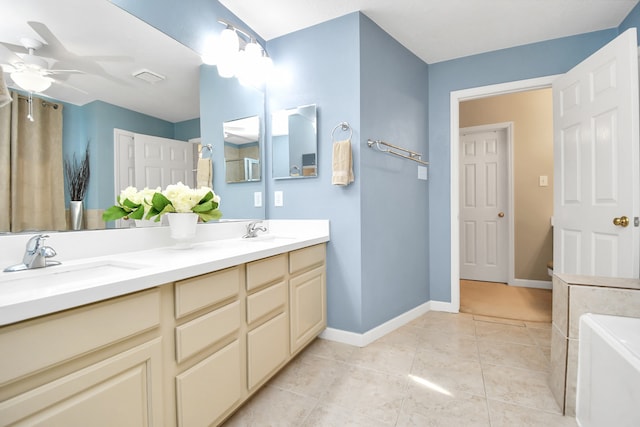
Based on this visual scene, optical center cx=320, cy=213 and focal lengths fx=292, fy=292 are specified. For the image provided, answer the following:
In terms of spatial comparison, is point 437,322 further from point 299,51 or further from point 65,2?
point 65,2

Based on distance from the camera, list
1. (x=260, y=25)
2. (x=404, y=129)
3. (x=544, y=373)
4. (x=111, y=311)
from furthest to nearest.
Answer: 1. (x=404, y=129)
2. (x=260, y=25)
3. (x=544, y=373)
4. (x=111, y=311)

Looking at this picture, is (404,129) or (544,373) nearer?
(544,373)

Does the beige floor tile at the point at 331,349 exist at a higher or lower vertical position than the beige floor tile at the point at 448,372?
higher

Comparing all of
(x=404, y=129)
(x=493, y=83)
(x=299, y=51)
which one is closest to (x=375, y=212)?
(x=404, y=129)

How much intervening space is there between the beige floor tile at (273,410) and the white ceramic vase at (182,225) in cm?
91

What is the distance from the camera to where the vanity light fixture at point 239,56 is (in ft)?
6.37

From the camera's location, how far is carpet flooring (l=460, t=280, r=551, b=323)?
272 centimetres

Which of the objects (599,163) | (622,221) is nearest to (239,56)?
(599,163)

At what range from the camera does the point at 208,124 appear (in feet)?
6.26

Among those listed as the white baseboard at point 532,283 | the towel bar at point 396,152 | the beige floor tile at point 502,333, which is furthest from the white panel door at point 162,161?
the white baseboard at point 532,283

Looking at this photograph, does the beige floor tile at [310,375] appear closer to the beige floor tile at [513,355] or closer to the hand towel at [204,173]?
the beige floor tile at [513,355]

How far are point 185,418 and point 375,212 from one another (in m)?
1.65

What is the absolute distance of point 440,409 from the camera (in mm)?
1454

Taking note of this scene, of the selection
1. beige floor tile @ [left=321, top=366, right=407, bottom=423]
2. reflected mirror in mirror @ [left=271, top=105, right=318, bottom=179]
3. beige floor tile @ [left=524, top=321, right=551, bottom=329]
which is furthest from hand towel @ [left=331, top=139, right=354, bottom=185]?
beige floor tile @ [left=524, top=321, right=551, bottom=329]
